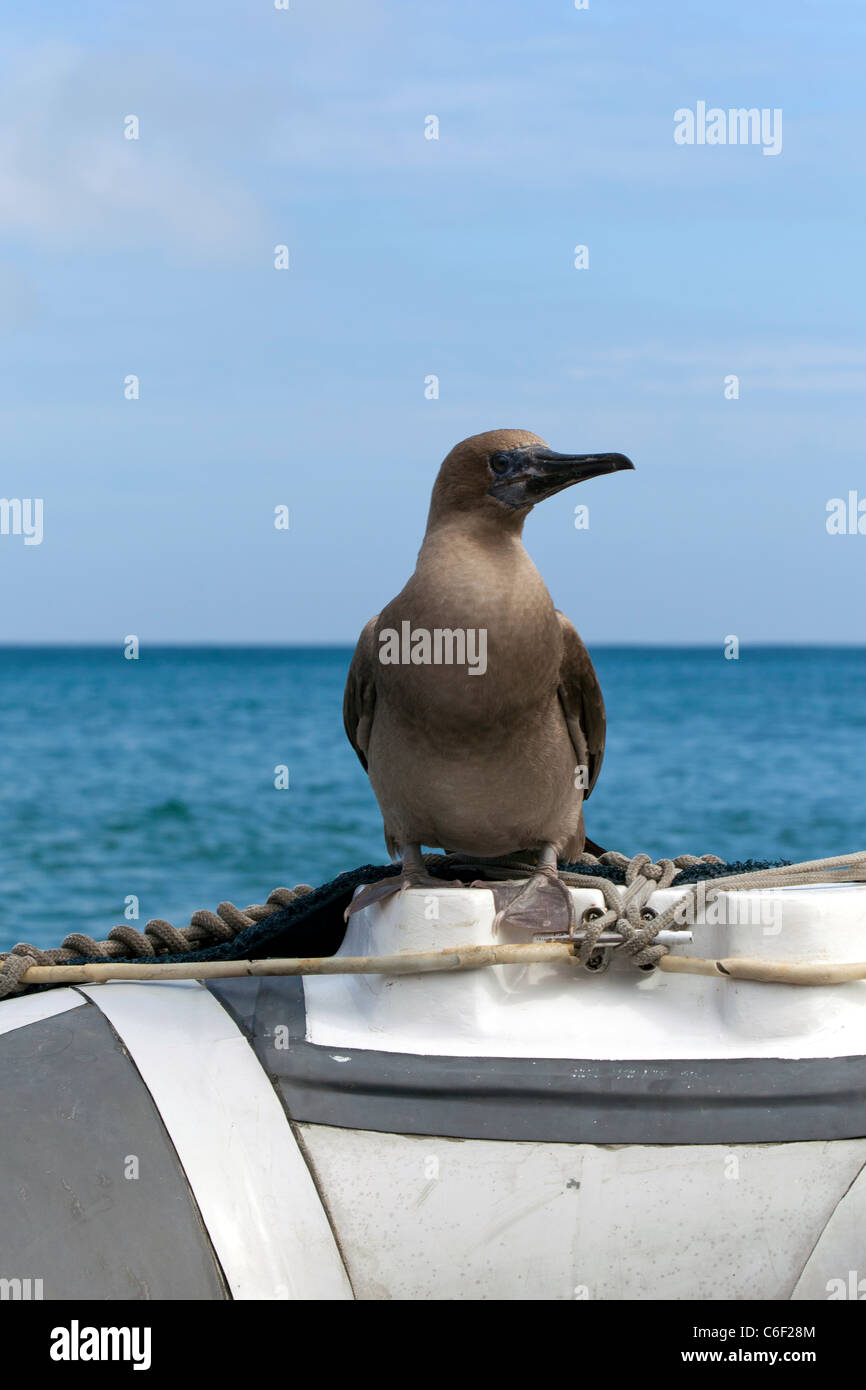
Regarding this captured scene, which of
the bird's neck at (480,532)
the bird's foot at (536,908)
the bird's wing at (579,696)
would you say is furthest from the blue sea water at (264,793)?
the bird's foot at (536,908)

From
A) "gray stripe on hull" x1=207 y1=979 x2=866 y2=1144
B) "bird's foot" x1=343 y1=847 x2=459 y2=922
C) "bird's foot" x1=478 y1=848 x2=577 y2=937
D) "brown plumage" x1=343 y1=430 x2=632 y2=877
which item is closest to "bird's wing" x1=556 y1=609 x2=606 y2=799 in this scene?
"brown plumage" x1=343 y1=430 x2=632 y2=877

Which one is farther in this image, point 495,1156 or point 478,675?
point 478,675

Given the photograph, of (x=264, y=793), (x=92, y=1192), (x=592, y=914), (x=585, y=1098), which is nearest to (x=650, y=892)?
(x=592, y=914)

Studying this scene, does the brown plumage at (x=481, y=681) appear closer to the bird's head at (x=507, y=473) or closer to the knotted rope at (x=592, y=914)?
the bird's head at (x=507, y=473)

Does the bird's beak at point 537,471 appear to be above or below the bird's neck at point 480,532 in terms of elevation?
above

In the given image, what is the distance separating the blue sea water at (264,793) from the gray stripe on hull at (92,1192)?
9.99 metres

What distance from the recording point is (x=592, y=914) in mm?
2381

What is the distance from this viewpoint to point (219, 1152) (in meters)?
2.18

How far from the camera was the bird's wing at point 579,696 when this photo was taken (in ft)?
11.5

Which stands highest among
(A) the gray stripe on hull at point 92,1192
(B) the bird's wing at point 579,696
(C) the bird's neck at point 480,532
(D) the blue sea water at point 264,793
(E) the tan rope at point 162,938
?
(C) the bird's neck at point 480,532

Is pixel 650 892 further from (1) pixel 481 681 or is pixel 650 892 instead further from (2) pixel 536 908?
(1) pixel 481 681

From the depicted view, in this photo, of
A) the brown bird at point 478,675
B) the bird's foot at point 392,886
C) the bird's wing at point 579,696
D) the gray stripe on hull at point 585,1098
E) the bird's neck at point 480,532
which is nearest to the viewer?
the gray stripe on hull at point 585,1098

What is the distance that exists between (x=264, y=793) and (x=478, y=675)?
62.5 ft

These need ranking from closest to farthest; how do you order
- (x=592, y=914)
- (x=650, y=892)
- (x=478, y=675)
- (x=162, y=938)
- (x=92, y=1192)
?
(x=92, y=1192) < (x=592, y=914) < (x=650, y=892) < (x=162, y=938) < (x=478, y=675)
